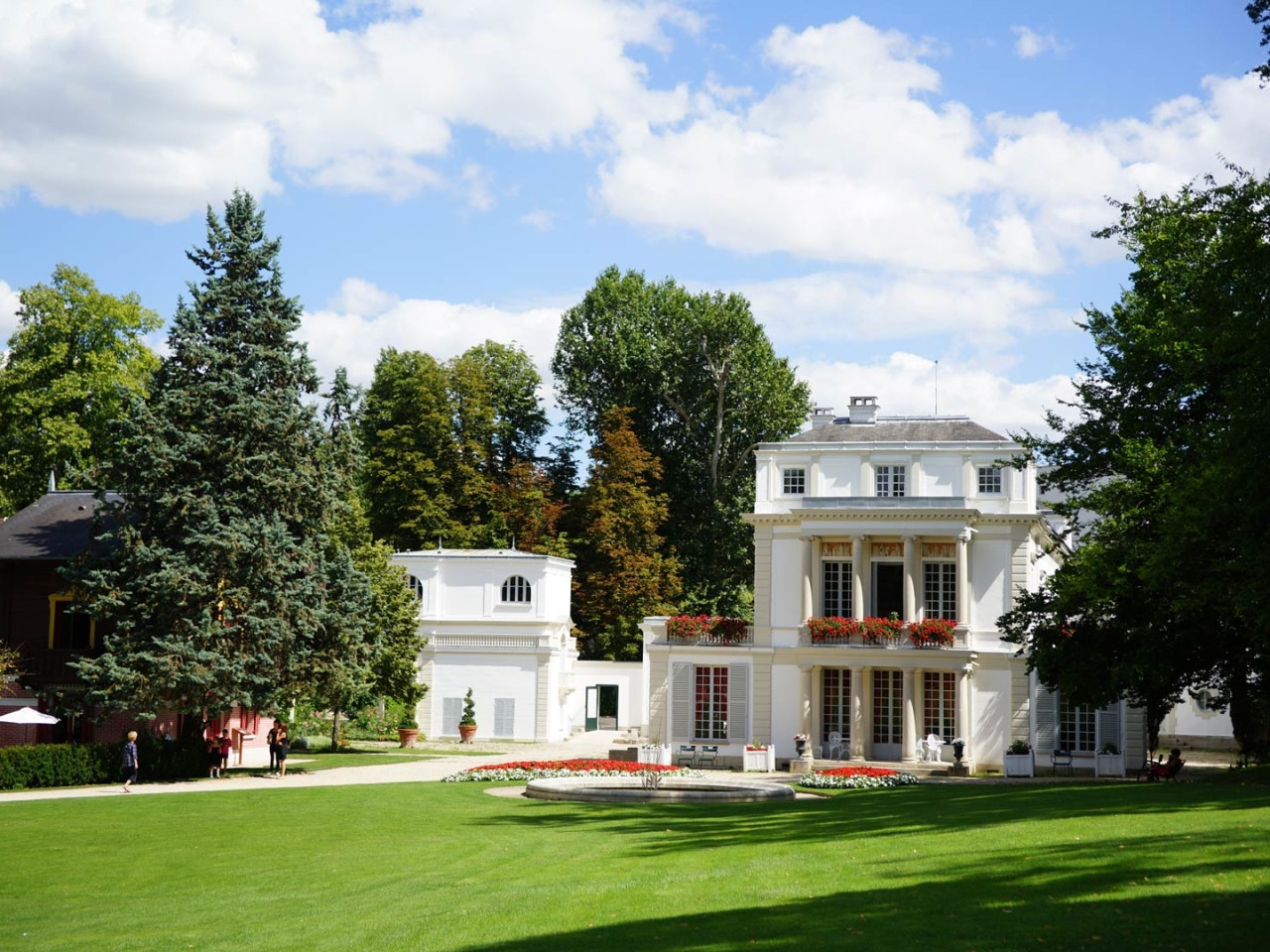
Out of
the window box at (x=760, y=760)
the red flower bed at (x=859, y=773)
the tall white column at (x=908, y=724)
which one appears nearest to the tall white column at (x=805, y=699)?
the tall white column at (x=908, y=724)

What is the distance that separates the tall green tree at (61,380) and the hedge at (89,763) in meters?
19.1

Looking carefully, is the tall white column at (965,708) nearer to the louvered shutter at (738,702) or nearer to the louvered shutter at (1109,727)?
the louvered shutter at (1109,727)

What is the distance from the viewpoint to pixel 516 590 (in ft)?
170

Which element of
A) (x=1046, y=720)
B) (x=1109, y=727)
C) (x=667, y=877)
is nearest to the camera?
(x=667, y=877)

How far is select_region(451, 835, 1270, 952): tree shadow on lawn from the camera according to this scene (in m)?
11.4

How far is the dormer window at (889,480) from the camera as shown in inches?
1788

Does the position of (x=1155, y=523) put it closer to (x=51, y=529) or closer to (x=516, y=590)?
(x=516, y=590)

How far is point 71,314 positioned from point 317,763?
2301 centimetres

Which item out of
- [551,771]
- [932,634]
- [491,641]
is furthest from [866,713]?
[491,641]

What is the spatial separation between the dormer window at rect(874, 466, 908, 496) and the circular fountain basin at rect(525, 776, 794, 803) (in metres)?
16.3

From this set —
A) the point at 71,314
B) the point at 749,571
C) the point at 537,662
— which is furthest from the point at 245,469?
the point at 749,571

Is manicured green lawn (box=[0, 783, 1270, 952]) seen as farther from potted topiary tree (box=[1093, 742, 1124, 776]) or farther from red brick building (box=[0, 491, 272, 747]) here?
potted topiary tree (box=[1093, 742, 1124, 776])

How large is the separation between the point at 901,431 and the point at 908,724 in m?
10.4

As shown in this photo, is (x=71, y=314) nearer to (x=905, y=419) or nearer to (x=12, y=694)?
(x=12, y=694)
